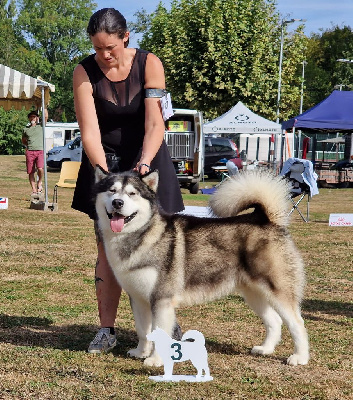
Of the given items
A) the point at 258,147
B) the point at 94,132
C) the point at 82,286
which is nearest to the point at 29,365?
the point at 94,132

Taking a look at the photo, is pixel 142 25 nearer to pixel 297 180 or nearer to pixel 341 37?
pixel 341 37

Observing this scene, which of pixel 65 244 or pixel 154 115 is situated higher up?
pixel 154 115

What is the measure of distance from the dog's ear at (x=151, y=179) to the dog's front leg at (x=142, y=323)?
0.65 metres

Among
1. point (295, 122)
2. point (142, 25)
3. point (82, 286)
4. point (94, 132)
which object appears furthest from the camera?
point (142, 25)

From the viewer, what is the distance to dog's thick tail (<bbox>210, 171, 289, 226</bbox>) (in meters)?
3.85

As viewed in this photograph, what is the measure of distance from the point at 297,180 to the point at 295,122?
7.84 m

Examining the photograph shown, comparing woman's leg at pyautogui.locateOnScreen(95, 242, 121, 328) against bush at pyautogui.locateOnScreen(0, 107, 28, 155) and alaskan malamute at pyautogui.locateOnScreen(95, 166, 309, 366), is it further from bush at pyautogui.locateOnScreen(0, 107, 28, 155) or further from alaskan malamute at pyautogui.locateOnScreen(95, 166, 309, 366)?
bush at pyautogui.locateOnScreen(0, 107, 28, 155)

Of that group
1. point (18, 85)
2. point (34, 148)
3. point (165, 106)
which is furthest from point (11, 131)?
point (165, 106)

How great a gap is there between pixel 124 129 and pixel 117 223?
750mm

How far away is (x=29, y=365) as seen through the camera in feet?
12.1

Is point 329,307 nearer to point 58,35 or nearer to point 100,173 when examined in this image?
point 100,173

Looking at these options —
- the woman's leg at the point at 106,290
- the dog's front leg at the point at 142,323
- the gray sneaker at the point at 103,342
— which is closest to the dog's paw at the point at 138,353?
the dog's front leg at the point at 142,323

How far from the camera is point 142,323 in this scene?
384 cm

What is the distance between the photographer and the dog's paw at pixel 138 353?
12.8ft
